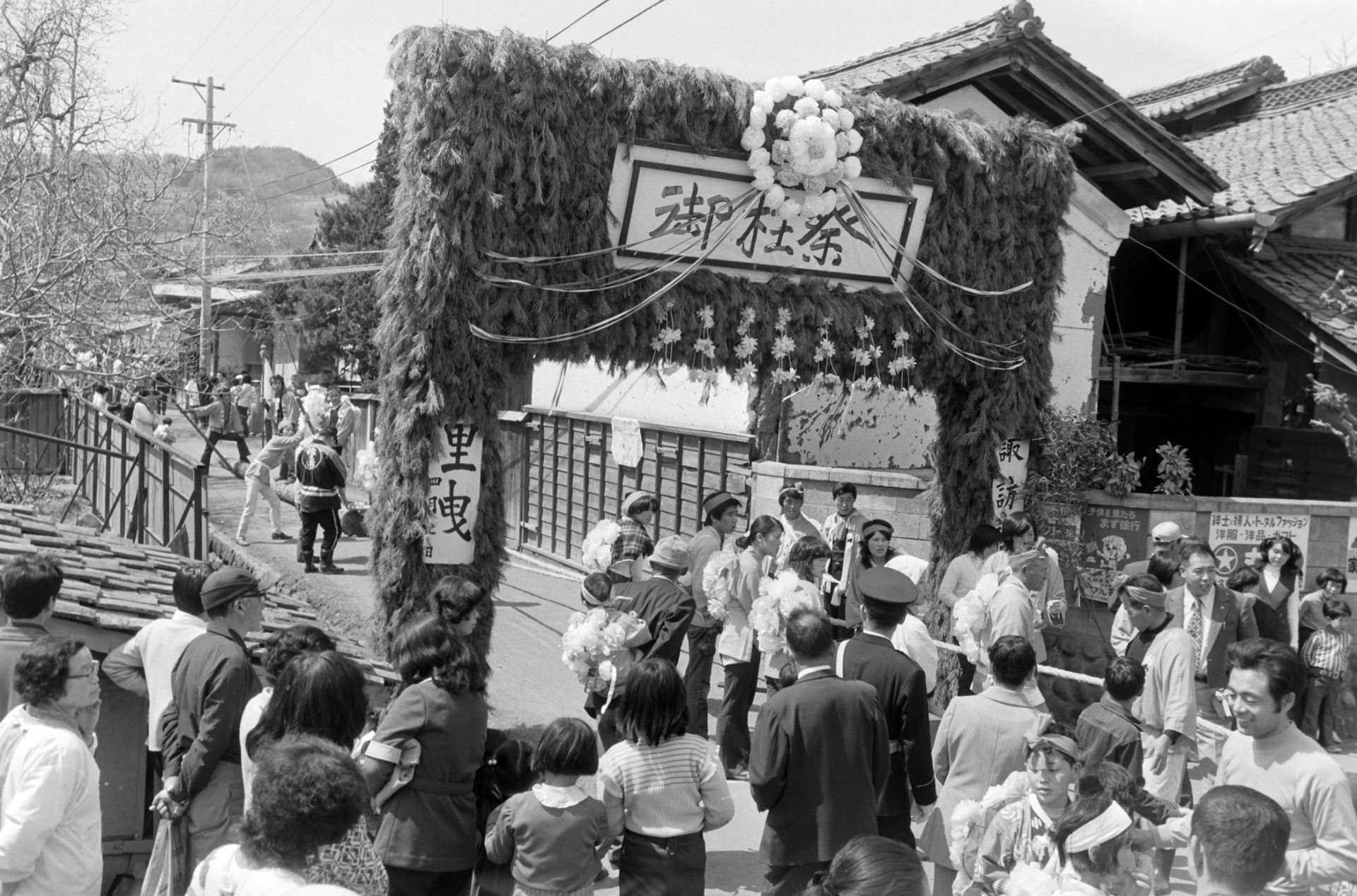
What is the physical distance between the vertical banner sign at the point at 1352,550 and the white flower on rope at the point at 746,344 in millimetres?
6157

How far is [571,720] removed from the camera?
4227mm

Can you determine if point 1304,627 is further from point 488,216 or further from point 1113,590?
point 488,216

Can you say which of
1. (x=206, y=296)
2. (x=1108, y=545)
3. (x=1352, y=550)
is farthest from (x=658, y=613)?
(x=206, y=296)

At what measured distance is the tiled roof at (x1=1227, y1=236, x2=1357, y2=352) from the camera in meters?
12.2

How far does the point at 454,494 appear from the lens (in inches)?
306

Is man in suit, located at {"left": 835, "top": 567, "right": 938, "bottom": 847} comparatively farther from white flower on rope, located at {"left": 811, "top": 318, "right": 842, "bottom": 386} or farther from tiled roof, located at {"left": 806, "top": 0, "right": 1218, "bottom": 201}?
tiled roof, located at {"left": 806, "top": 0, "right": 1218, "bottom": 201}

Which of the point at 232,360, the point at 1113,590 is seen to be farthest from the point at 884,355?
the point at 232,360

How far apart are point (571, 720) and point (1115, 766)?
200cm

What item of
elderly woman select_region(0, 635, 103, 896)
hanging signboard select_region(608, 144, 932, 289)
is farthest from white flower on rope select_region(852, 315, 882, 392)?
elderly woman select_region(0, 635, 103, 896)

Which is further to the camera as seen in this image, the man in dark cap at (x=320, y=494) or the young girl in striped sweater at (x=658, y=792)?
the man in dark cap at (x=320, y=494)

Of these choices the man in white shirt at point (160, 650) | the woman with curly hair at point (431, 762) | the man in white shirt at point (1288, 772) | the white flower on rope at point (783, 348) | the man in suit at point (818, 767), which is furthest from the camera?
the white flower on rope at point (783, 348)

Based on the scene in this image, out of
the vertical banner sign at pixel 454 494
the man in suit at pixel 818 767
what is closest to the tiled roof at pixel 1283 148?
the vertical banner sign at pixel 454 494

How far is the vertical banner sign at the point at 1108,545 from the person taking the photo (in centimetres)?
1027

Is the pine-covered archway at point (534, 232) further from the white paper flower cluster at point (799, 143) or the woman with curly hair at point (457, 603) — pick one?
the woman with curly hair at point (457, 603)
